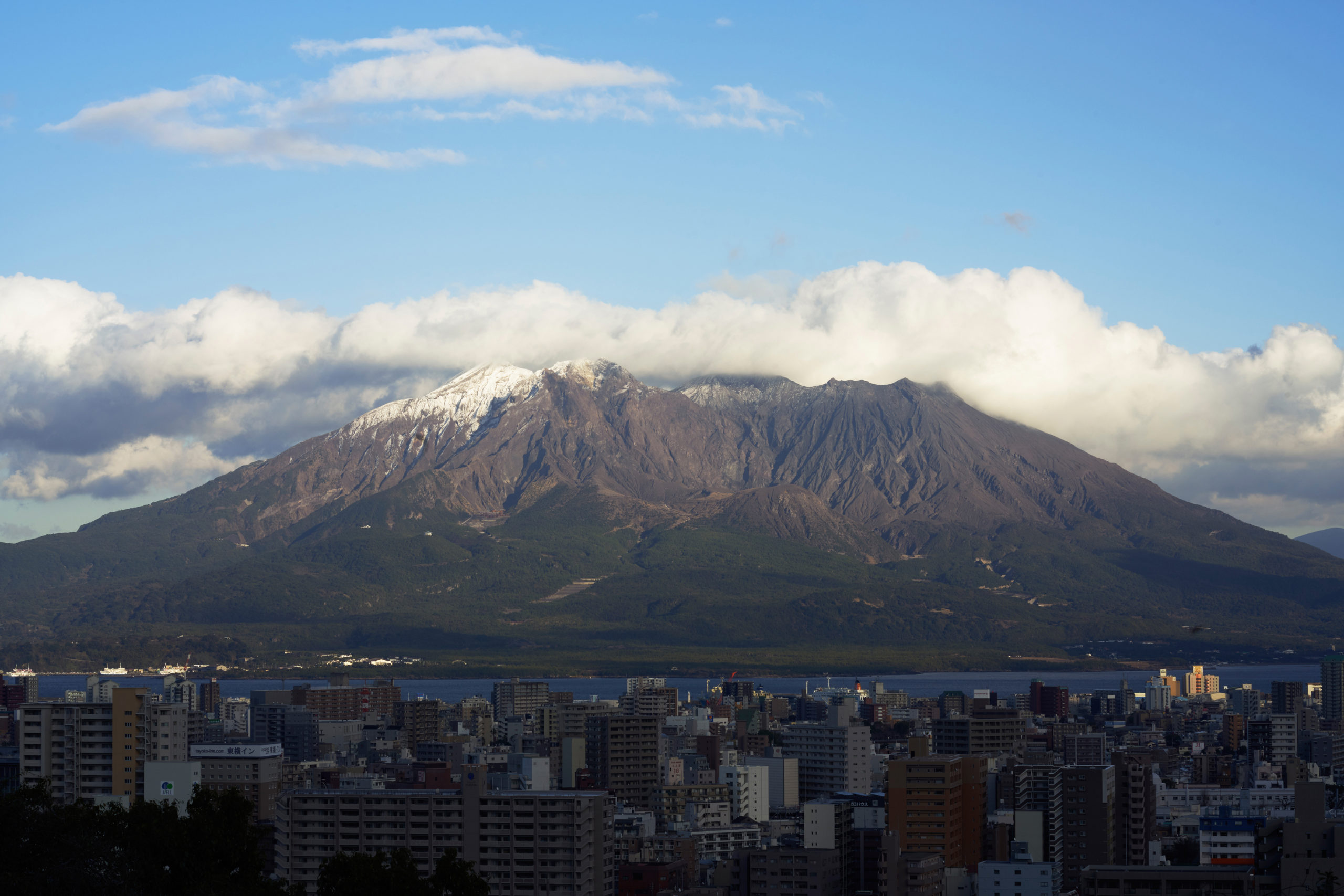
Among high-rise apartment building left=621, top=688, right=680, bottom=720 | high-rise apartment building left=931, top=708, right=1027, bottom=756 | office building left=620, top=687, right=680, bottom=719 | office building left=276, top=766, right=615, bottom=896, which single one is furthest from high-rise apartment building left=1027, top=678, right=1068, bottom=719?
office building left=276, top=766, right=615, bottom=896

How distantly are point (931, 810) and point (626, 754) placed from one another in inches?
1468

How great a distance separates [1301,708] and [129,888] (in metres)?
158

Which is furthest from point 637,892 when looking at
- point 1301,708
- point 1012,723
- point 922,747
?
point 1301,708

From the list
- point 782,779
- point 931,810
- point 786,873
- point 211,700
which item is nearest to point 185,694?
point 211,700

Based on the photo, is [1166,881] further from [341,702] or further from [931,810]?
[341,702]

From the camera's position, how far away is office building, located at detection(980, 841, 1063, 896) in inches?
2697

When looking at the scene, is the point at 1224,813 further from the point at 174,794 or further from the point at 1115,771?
the point at 174,794

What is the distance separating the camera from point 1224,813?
93.5 metres

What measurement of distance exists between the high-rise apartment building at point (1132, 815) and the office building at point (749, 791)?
70.6 ft

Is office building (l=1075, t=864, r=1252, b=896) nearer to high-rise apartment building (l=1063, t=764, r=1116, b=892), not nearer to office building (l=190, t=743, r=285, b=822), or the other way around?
high-rise apartment building (l=1063, t=764, r=1116, b=892)

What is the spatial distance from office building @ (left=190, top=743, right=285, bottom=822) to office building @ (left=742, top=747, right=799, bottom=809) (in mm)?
31880

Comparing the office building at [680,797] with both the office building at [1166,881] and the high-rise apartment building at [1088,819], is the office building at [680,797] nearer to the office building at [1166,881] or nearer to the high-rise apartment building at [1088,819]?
the high-rise apartment building at [1088,819]

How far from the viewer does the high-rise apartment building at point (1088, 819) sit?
82.9 meters

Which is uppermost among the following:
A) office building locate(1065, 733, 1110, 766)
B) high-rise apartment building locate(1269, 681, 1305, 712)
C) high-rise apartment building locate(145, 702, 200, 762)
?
high-rise apartment building locate(145, 702, 200, 762)
